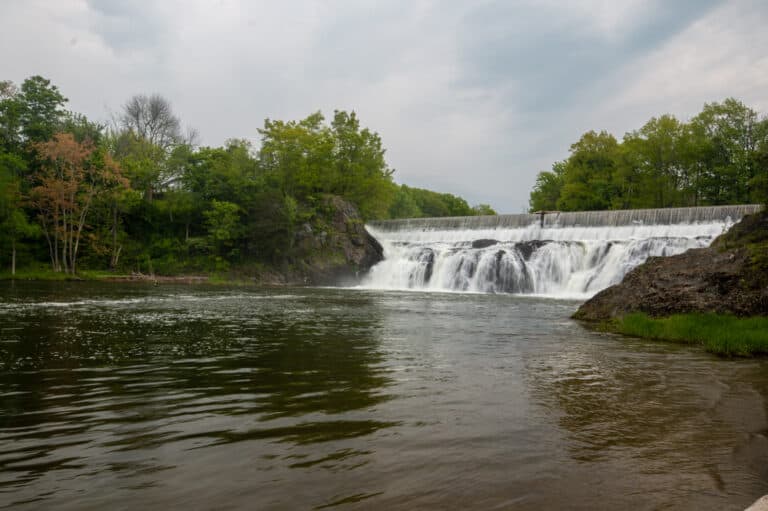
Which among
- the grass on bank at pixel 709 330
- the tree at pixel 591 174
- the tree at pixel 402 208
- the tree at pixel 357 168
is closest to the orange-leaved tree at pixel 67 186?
the tree at pixel 357 168

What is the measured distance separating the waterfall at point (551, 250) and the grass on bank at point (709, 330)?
733 inches

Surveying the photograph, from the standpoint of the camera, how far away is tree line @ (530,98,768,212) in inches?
1868

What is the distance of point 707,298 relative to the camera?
440 inches

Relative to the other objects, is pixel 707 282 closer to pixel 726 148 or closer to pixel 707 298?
pixel 707 298

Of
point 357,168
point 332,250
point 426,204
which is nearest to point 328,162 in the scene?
point 357,168

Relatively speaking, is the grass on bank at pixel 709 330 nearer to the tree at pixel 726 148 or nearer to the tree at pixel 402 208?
the tree at pixel 726 148

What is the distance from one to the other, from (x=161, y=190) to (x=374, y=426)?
168 feet

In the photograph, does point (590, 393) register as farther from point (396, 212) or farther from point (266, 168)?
point (396, 212)

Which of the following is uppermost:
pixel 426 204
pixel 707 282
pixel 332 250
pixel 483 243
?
pixel 426 204

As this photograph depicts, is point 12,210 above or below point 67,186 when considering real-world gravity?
below

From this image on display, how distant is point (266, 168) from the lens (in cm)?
5138

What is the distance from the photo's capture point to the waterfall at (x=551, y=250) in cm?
3061

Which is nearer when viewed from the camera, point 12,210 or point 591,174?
point 12,210

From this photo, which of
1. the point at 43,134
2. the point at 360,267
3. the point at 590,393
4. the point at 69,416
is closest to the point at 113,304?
the point at 69,416
